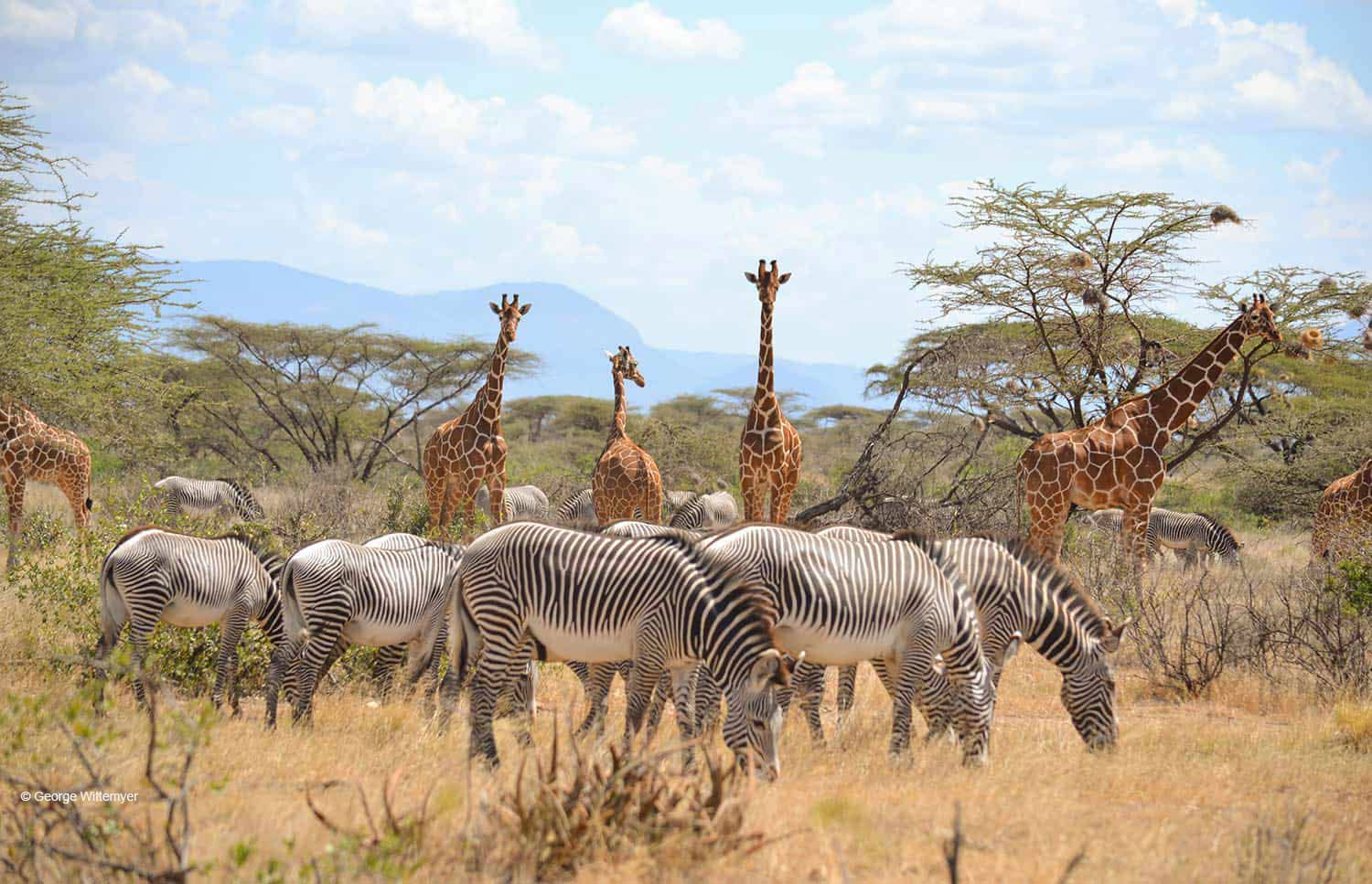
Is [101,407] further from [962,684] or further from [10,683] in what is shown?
[962,684]

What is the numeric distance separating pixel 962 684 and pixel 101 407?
10252 mm

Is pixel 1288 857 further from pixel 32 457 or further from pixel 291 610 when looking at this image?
pixel 32 457

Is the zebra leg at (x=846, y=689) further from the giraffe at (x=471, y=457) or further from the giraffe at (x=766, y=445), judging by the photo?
the giraffe at (x=471, y=457)

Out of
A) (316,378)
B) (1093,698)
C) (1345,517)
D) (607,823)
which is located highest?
(316,378)

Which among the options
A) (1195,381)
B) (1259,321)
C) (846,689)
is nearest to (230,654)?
(846,689)

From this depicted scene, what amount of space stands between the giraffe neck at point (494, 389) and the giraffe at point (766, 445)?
2659 mm

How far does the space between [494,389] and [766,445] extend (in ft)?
9.92

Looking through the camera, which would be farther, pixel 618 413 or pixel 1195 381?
pixel 618 413

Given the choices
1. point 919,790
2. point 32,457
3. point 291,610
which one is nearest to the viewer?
point 919,790

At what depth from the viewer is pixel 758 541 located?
713 cm

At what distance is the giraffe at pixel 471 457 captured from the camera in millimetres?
12484

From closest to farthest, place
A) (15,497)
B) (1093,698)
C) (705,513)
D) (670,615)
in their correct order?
(670,615) < (1093,698) < (15,497) < (705,513)

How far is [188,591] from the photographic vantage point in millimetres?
7883

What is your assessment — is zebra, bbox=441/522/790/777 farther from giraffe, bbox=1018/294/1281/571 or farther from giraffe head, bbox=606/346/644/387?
giraffe head, bbox=606/346/644/387
